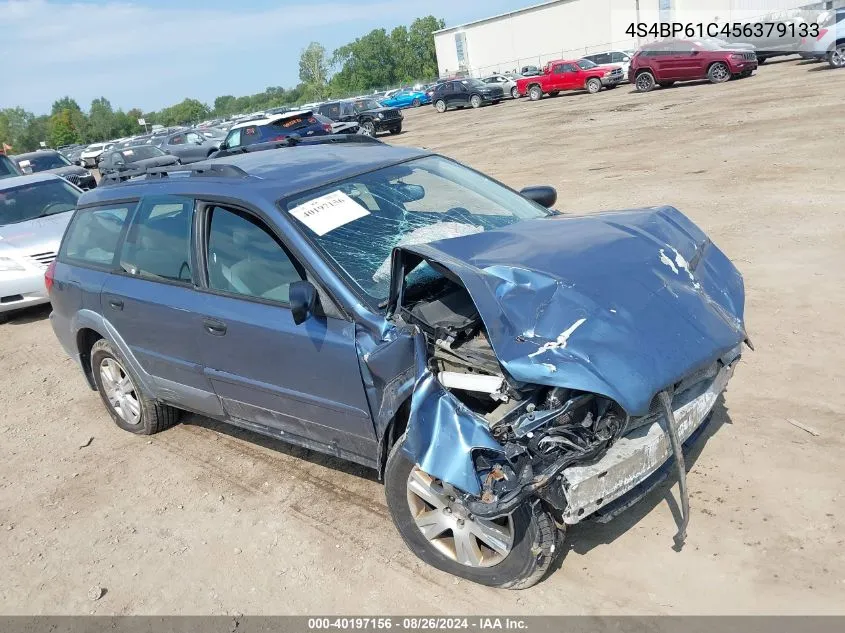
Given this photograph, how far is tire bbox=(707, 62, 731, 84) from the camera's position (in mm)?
23609

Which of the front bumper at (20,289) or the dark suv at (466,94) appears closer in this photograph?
the front bumper at (20,289)

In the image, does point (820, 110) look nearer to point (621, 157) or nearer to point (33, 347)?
point (621, 157)

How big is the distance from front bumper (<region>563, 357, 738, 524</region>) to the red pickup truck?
30.3 meters

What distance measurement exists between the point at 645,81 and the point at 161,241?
24506 millimetres

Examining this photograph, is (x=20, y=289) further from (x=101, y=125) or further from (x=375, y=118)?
(x=101, y=125)

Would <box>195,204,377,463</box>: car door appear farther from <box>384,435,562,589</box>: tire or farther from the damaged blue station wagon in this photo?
<box>384,435,562,589</box>: tire

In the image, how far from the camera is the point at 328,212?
383 cm

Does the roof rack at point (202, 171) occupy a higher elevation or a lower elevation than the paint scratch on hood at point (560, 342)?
higher

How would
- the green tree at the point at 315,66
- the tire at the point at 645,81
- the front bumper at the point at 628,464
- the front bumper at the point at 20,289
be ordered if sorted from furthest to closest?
the green tree at the point at 315,66 → the tire at the point at 645,81 → the front bumper at the point at 20,289 → the front bumper at the point at 628,464

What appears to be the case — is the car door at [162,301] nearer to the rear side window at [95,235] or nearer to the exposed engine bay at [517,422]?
the rear side window at [95,235]

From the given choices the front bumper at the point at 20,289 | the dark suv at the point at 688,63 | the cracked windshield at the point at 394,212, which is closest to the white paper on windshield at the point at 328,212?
the cracked windshield at the point at 394,212

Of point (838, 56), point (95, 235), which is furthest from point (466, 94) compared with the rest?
point (95, 235)

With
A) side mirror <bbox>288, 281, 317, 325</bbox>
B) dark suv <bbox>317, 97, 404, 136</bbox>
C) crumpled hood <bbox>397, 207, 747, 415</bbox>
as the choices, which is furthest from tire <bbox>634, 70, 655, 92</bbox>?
side mirror <bbox>288, 281, 317, 325</bbox>

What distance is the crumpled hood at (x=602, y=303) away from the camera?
9.18ft
